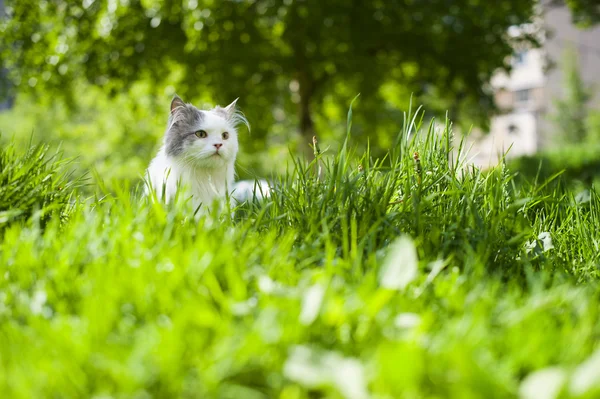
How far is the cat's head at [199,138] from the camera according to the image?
308 cm

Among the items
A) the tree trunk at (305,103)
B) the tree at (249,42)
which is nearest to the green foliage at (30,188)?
the tree at (249,42)

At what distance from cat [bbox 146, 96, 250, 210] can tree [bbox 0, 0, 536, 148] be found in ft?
19.1

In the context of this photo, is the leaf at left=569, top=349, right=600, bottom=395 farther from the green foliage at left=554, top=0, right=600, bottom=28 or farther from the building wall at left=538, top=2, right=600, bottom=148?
the building wall at left=538, top=2, right=600, bottom=148

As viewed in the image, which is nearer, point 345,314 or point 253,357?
point 253,357

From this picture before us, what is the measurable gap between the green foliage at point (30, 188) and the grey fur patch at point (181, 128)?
68 centimetres

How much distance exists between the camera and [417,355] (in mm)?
1126

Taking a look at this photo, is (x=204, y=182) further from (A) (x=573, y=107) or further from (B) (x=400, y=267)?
(A) (x=573, y=107)

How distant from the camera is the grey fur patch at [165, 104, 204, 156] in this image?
3.11 m

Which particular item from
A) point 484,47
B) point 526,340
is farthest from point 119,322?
point 484,47

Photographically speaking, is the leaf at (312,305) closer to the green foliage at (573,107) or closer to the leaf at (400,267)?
the leaf at (400,267)

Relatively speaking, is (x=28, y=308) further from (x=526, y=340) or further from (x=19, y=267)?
(x=526, y=340)

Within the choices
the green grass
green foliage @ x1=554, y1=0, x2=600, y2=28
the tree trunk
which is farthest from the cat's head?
green foliage @ x1=554, y1=0, x2=600, y2=28

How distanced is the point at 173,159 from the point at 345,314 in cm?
202

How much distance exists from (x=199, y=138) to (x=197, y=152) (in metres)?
0.09
